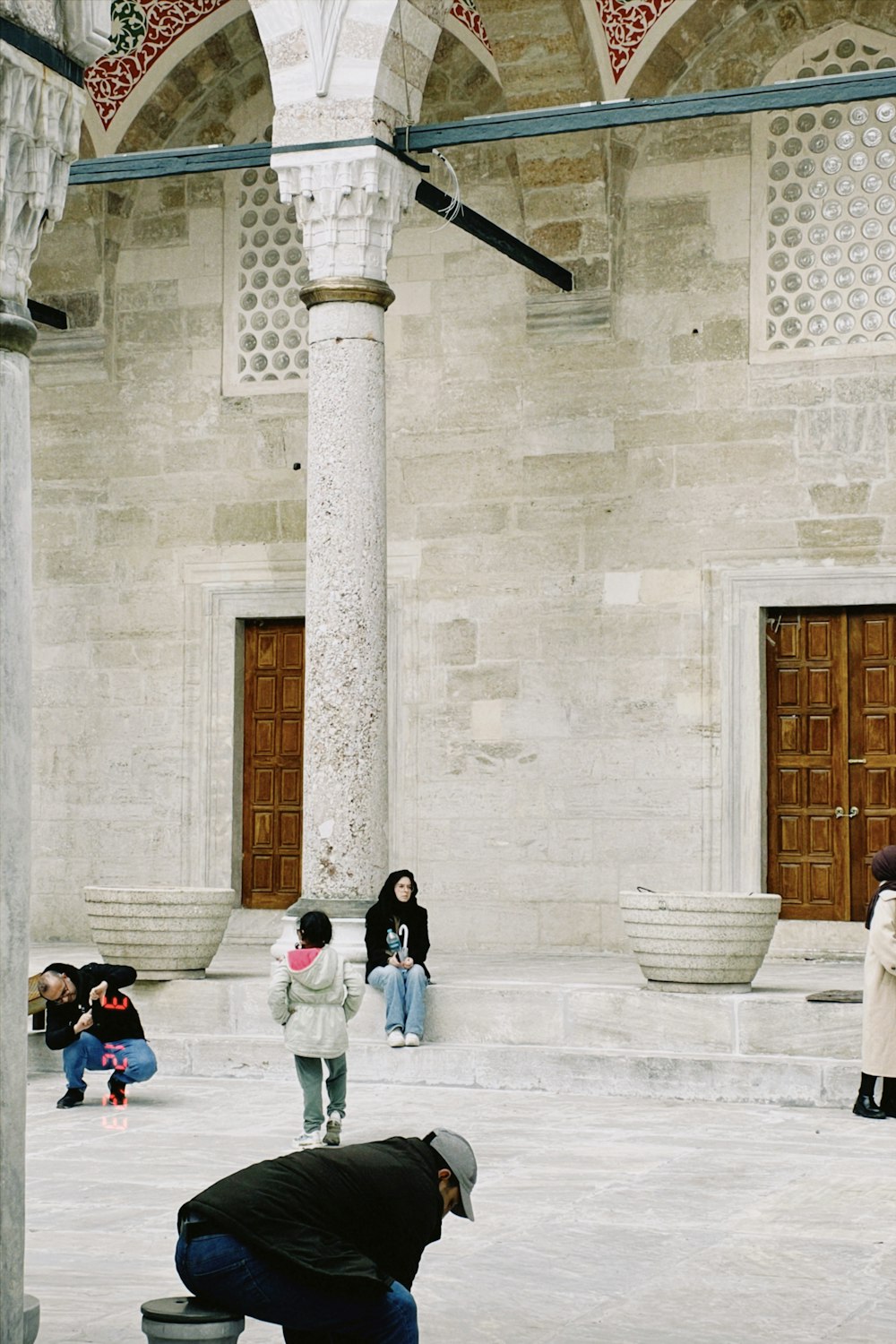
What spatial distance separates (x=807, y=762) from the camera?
1260cm

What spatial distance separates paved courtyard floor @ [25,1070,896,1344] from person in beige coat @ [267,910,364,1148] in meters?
0.22

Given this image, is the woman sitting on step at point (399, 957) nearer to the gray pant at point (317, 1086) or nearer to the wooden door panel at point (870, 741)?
the gray pant at point (317, 1086)

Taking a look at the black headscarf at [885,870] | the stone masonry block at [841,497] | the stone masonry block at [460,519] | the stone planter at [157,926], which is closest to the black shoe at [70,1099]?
the stone planter at [157,926]

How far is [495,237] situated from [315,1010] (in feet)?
17.4

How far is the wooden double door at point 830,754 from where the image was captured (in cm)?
1248

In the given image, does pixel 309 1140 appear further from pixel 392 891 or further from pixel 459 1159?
pixel 459 1159

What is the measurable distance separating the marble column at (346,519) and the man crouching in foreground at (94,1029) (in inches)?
56.4

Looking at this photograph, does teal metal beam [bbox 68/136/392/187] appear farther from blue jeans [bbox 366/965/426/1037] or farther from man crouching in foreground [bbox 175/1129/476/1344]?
man crouching in foreground [bbox 175/1129/476/1344]

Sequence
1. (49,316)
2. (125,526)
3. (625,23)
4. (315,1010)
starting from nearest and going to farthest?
1. (315,1010)
2. (625,23)
3. (125,526)
4. (49,316)

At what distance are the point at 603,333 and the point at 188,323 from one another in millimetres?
3122

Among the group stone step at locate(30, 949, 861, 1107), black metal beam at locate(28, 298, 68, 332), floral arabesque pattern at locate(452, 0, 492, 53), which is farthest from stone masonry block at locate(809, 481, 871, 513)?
black metal beam at locate(28, 298, 68, 332)

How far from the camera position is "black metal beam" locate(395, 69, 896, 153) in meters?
9.62

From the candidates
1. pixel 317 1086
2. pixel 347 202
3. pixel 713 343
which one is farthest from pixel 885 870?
pixel 713 343

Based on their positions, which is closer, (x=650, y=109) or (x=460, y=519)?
(x=650, y=109)
